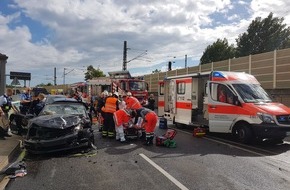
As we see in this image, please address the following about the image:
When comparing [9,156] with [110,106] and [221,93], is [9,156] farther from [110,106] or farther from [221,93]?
[221,93]

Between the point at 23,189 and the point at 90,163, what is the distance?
92.0 inches

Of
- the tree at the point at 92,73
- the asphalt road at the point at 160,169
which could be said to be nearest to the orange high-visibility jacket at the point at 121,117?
the asphalt road at the point at 160,169

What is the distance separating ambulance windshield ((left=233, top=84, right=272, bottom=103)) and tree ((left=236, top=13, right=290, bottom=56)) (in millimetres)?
50318

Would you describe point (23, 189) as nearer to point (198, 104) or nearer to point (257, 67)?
point (198, 104)

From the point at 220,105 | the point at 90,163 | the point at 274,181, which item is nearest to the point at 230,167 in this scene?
the point at 274,181

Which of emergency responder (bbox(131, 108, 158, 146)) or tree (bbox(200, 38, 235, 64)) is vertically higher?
tree (bbox(200, 38, 235, 64))

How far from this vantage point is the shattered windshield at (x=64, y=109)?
1123 cm

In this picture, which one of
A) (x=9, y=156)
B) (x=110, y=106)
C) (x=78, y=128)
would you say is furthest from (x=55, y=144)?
(x=110, y=106)

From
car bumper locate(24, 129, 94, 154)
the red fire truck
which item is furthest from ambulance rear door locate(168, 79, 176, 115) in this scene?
the red fire truck

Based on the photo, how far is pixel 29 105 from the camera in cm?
Result: 1627

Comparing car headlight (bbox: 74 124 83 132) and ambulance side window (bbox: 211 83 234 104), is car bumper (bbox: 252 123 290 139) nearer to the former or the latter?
ambulance side window (bbox: 211 83 234 104)

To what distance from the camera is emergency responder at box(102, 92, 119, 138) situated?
12977mm

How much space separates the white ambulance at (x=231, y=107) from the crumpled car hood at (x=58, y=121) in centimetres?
548

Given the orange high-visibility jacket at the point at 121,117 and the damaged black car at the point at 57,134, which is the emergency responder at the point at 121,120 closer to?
the orange high-visibility jacket at the point at 121,117
